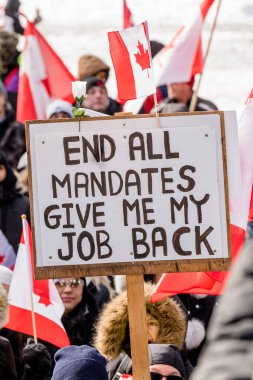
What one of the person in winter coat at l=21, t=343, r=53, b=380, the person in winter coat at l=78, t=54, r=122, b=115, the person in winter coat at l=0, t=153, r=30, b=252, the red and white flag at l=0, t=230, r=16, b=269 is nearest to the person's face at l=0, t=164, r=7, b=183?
the person in winter coat at l=0, t=153, r=30, b=252

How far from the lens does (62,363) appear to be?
3475mm

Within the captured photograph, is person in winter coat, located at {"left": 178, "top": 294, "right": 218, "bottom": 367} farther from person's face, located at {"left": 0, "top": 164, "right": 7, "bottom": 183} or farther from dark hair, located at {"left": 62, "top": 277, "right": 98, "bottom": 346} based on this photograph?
person's face, located at {"left": 0, "top": 164, "right": 7, "bottom": 183}

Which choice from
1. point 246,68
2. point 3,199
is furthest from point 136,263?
point 246,68

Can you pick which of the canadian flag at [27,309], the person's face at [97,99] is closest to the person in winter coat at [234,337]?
the canadian flag at [27,309]

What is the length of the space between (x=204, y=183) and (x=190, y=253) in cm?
22

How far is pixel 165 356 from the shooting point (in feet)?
12.9

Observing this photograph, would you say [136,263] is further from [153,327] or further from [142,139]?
[153,327]

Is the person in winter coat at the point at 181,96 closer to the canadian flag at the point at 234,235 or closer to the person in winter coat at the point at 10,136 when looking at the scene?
the person in winter coat at the point at 10,136

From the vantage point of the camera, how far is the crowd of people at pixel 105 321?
122cm

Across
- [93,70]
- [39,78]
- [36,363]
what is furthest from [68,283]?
[93,70]

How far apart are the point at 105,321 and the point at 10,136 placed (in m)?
4.82

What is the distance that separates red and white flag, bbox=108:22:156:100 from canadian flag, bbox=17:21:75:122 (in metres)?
4.83

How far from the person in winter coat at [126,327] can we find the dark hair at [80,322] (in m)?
1.20

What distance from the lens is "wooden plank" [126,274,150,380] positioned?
354 cm
